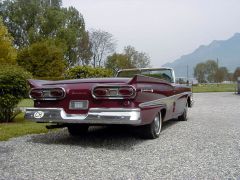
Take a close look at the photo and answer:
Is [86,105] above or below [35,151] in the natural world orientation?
above

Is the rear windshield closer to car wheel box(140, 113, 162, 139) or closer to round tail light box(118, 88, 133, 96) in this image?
car wheel box(140, 113, 162, 139)

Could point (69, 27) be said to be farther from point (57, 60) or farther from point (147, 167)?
point (147, 167)

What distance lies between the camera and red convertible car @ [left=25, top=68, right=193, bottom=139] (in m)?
6.34

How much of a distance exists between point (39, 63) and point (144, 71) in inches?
1299

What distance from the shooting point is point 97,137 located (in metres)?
7.76

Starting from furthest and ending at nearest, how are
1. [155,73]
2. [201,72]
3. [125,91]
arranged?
[201,72], [155,73], [125,91]

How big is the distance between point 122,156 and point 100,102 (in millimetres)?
1053

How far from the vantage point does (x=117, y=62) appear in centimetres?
5903

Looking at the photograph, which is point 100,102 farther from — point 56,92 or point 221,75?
point 221,75

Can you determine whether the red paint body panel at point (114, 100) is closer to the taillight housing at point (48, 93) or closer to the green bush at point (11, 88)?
the taillight housing at point (48, 93)

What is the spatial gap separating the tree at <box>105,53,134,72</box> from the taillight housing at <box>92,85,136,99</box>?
51870 mm

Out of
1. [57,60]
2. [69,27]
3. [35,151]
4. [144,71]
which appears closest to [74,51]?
[69,27]

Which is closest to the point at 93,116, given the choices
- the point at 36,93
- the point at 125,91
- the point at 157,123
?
the point at 125,91

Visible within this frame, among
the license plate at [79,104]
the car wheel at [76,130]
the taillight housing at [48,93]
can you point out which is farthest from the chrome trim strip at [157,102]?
the car wheel at [76,130]
